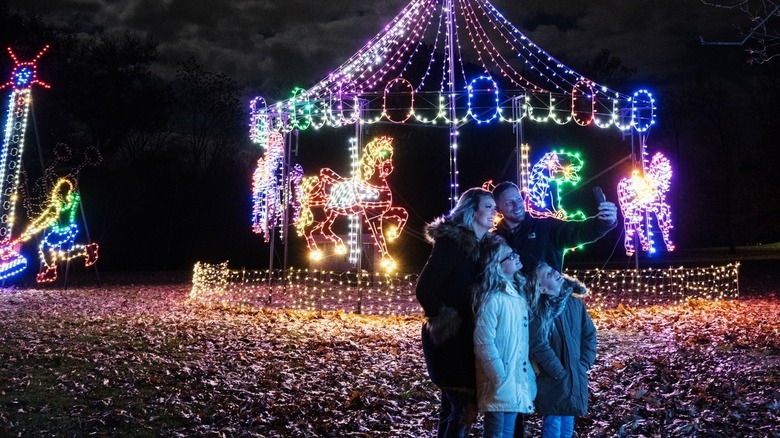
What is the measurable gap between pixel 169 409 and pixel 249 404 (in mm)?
696

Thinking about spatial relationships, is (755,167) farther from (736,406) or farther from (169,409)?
(169,409)

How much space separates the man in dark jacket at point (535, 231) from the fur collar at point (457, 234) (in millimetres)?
932

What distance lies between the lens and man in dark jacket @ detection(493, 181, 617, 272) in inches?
176

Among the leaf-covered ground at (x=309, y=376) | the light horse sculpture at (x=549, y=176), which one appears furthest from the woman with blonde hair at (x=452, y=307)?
the light horse sculpture at (x=549, y=176)

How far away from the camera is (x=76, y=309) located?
12.4 metres

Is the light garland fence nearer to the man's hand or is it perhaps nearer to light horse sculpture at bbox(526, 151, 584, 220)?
light horse sculpture at bbox(526, 151, 584, 220)

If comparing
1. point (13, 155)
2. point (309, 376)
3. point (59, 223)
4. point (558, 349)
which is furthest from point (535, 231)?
point (59, 223)

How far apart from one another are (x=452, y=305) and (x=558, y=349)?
851 mm

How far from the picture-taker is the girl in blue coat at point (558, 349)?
12.5 ft

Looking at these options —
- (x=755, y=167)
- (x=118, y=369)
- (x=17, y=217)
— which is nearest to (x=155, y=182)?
(x=17, y=217)

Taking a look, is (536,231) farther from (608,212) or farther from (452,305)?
(452,305)

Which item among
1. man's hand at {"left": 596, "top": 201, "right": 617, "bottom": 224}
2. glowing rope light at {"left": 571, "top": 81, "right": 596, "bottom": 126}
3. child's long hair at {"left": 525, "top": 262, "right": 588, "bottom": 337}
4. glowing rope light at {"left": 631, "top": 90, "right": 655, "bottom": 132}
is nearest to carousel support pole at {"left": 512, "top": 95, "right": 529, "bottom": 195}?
glowing rope light at {"left": 571, "top": 81, "right": 596, "bottom": 126}

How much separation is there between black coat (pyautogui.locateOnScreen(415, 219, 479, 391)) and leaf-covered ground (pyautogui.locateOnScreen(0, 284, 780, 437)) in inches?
70.1

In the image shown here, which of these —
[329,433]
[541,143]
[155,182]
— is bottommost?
[329,433]
